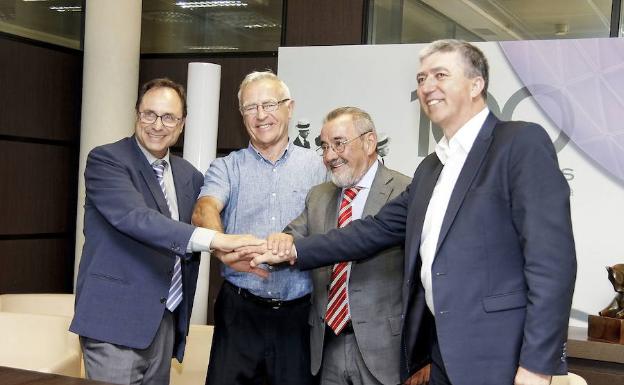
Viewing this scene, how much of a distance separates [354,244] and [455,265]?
59 cm

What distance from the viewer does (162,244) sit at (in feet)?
9.29

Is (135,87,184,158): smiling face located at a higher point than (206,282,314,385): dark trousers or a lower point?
higher

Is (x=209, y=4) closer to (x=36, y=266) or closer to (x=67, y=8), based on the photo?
(x=67, y=8)

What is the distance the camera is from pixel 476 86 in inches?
96.6

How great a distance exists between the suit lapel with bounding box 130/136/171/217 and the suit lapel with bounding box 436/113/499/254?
112cm

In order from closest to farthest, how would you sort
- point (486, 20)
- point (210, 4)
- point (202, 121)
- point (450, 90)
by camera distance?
point (450, 90)
point (202, 121)
point (486, 20)
point (210, 4)

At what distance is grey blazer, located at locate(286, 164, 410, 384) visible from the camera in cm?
279

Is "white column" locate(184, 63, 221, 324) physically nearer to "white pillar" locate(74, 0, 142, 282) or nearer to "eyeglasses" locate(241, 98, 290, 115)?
"white pillar" locate(74, 0, 142, 282)

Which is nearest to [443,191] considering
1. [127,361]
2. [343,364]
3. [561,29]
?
[343,364]

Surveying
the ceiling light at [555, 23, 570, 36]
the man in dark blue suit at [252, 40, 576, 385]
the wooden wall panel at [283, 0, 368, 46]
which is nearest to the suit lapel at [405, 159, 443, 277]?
the man in dark blue suit at [252, 40, 576, 385]

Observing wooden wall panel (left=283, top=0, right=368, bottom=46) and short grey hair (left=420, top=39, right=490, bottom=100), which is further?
wooden wall panel (left=283, top=0, right=368, bottom=46)

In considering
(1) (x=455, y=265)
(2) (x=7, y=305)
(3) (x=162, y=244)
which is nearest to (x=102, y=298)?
(3) (x=162, y=244)

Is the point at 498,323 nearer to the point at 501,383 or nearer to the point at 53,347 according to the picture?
the point at 501,383

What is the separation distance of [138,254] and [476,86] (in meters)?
1.31
